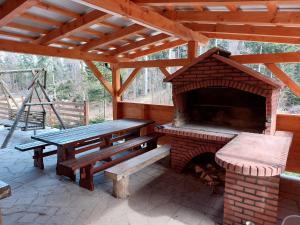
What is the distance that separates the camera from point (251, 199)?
7.91 feet

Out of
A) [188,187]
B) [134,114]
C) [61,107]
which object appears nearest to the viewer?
[188,187]

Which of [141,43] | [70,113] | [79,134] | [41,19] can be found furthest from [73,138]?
[70,113]

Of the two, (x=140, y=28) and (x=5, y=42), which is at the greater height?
(x=140, y=28)

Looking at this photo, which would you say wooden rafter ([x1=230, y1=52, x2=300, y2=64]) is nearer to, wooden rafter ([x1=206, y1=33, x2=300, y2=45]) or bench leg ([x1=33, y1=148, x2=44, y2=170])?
wooden rafter ([x1=206, y1=33, x2=300, y2=45])

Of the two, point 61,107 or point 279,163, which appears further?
point 61,107

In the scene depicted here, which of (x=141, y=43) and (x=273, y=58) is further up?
(x=141, y=43)

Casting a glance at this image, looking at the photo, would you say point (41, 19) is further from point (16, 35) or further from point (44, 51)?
point (44, 51)

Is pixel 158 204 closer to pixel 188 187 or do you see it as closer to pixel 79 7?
pixel 188 187

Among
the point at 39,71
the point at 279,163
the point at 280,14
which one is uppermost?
the point at 280,14

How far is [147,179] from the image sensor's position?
3.81 meters

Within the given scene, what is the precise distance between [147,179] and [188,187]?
28.4 inches

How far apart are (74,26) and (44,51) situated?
1.35 metres

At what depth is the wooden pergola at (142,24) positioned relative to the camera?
9.62 feet

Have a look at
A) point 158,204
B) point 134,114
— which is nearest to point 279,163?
point 158,204
